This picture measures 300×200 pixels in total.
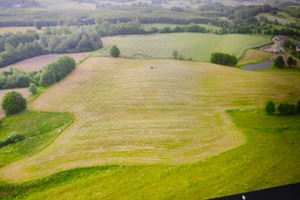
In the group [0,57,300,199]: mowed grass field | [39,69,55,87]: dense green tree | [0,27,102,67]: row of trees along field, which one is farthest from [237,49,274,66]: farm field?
[39,69,55,87]: dense green tree

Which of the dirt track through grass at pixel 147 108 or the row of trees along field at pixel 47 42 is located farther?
the row of trees along field at pixel 47 42

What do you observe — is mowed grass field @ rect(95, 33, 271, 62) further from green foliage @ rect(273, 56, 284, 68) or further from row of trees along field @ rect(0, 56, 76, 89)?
row of trees along field @ rect(0, 56, 76, 89)

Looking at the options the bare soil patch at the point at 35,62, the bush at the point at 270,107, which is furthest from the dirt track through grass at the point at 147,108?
the bare soil patch at the point at 35,62

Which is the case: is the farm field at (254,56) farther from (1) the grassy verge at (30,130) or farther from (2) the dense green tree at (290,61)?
(1) the grassy verge at (30,130)

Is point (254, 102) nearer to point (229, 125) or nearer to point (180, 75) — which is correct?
point (229, 125)

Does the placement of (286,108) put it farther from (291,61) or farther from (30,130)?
(30,130)

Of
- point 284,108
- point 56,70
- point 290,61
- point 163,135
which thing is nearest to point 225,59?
point 290,61
